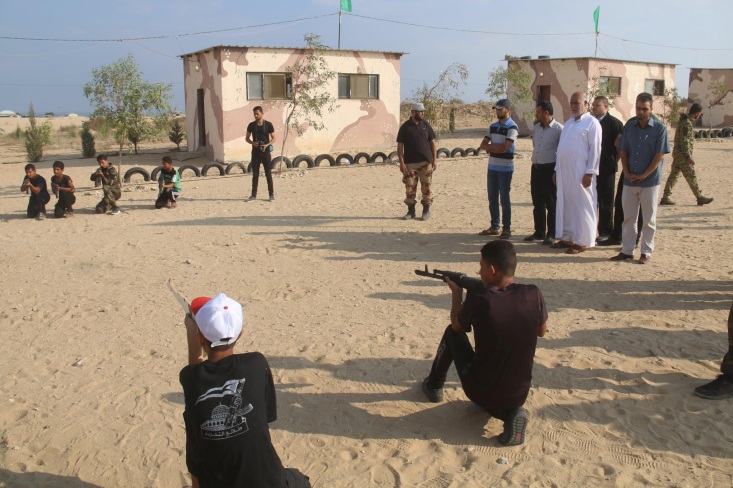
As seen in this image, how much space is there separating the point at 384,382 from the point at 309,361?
2.20 ft

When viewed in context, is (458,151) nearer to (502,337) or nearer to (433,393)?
(433,393)

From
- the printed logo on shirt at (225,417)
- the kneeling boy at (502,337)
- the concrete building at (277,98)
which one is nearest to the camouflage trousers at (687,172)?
the kneeling boy at (502,337)

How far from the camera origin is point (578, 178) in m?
7.36

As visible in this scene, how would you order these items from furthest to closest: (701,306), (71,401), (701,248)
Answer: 1. (701,248)
2. (701,306)
3. (71,401)

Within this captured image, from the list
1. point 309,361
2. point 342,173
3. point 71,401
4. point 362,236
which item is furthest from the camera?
point 342,173

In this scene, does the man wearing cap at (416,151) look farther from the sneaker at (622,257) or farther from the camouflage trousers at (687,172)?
the camouflage trousers at (687,172)

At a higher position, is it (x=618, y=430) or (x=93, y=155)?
(x=93, y=155)

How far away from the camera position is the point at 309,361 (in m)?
4.76

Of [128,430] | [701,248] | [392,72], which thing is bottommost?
[128,430]

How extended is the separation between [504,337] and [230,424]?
5.09ft

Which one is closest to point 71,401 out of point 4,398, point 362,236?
point 4,398

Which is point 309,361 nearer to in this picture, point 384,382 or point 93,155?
point 384,382

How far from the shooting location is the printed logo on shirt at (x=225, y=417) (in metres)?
2.55

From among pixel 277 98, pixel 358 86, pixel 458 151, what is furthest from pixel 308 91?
pixel 458 151
